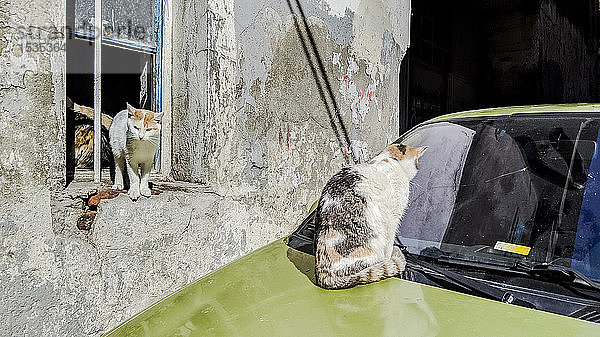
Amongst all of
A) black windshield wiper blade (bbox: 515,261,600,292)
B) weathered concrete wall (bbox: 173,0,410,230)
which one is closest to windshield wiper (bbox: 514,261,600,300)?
black windshield wiper blade (bbox: 515,261,600,292)

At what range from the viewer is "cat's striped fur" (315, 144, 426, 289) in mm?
1815

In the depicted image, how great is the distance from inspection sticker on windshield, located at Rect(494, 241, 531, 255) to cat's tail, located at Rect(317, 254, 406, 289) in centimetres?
37

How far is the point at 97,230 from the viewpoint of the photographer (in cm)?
321

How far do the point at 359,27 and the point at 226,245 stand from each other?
288cm

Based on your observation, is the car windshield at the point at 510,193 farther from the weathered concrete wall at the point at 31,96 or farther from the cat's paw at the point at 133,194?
the weathered concrete wall at the point at 31,96

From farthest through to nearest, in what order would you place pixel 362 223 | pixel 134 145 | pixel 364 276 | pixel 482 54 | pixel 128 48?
pixel 482 54, pixel 128 48, pixel 134 145, pixel 362 223, pixel 364 276

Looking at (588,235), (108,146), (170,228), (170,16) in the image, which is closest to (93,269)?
(170,228)

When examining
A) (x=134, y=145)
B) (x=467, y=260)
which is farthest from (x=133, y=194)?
(x=467, y=260)

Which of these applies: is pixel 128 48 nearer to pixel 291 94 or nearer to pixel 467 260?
pixel 291 94

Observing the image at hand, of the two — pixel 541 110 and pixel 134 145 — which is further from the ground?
pixel 541 110

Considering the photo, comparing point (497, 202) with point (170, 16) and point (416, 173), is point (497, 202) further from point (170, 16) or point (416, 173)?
point (170, 16)

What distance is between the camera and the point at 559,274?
1603 millimetres

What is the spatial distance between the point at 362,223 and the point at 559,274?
700 mm

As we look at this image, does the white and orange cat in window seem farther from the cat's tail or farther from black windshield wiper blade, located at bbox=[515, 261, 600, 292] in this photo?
black windshield wiper blade, located at bbox=[515, 261, 600, 292]
